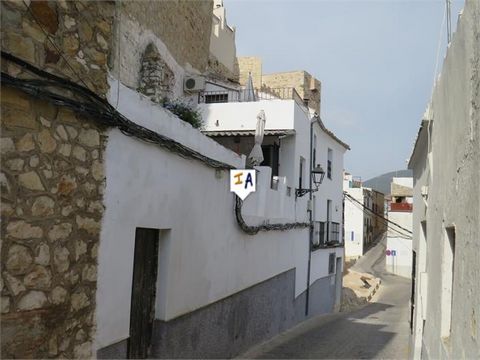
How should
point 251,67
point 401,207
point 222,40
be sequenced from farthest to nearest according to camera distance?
point 401,207
point 251,67
point 222,40

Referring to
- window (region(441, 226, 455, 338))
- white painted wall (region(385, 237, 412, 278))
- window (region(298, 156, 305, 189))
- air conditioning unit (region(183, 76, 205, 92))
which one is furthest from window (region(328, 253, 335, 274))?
white painted wall (region(385, 237, 412, 278))

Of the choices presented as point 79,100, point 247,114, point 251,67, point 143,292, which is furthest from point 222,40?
point 79,100

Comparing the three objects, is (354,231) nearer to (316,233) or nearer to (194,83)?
(316,233)

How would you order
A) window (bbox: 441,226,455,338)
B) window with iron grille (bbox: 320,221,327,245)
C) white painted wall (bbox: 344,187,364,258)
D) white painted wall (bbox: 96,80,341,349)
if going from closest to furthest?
window (bbox: 441,226,455,338) → white painted wall (bbox: 96,80,341,349) → window with iron grille (bbox: 320,221,327,245) → white painted wall (bbox: 344,187,364,258)

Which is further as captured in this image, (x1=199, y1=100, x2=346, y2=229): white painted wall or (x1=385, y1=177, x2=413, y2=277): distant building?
(x1=385, y1=177, x2=413, y2=277): distant building

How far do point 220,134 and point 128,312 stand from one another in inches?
426

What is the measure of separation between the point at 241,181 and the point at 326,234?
11.9 m

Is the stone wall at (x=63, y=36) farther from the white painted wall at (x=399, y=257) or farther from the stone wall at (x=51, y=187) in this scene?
the white painted wall at (x=399, y=257)

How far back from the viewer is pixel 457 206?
368cm

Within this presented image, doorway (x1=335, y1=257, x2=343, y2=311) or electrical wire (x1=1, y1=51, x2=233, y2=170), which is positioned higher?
electrical wire (x1=1, y1=51, x2=233, y2=170)

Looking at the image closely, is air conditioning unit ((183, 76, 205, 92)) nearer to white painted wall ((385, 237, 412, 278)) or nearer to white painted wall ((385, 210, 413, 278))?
white painted wall ((385, 210, 413, 278))

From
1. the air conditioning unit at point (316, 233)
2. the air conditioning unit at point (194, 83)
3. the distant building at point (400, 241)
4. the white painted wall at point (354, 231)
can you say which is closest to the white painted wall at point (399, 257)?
the distant building at point (400, 241)

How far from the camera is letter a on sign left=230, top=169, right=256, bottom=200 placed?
833 centimetres

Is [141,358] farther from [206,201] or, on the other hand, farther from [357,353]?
[357,353]
